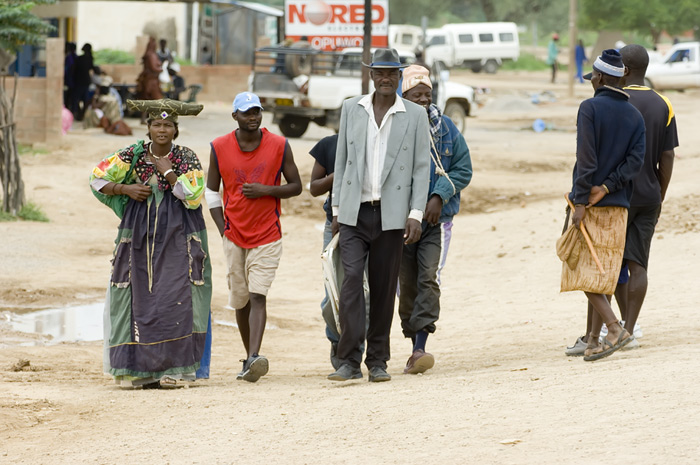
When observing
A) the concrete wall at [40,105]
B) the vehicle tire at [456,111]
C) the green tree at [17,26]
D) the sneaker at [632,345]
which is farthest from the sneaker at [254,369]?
the vehicle tire at [456,111]

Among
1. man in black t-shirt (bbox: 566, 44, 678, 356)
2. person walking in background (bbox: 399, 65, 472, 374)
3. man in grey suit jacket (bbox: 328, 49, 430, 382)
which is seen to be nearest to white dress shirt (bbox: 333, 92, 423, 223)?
man in grey suit jacket (bbox: 328, 49, 430, 382)

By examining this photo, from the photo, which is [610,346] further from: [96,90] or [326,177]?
[96,90]

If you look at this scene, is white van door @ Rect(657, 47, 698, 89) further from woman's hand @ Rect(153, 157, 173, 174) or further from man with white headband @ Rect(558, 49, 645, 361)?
woman's hand @ Rect(153, 157, 173, 174)

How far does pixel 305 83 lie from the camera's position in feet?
68.8

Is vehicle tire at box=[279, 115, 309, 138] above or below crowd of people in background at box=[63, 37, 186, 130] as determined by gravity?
below

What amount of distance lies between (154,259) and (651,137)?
3015mm

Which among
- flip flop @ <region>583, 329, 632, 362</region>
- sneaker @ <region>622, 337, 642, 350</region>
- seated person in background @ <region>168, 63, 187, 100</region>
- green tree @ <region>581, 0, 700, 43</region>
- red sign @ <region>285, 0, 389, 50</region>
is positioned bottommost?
sneaker @ <region>622, 337, 642, 350</region>

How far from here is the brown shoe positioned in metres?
6.46

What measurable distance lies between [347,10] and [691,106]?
551 inches

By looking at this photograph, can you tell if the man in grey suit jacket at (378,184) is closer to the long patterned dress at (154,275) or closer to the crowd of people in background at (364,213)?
the crowd of people in background at (364,213)

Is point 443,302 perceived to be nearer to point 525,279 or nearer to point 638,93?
point 525,279

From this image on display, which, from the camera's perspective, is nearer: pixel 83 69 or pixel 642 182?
pixel 642 182

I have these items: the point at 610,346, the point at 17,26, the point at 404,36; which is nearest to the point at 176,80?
the point at 17,26

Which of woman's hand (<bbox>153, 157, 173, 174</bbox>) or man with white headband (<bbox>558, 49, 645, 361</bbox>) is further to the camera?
Result: woman's hand (<bbox>153, 157, 173, 174</bbox>)
